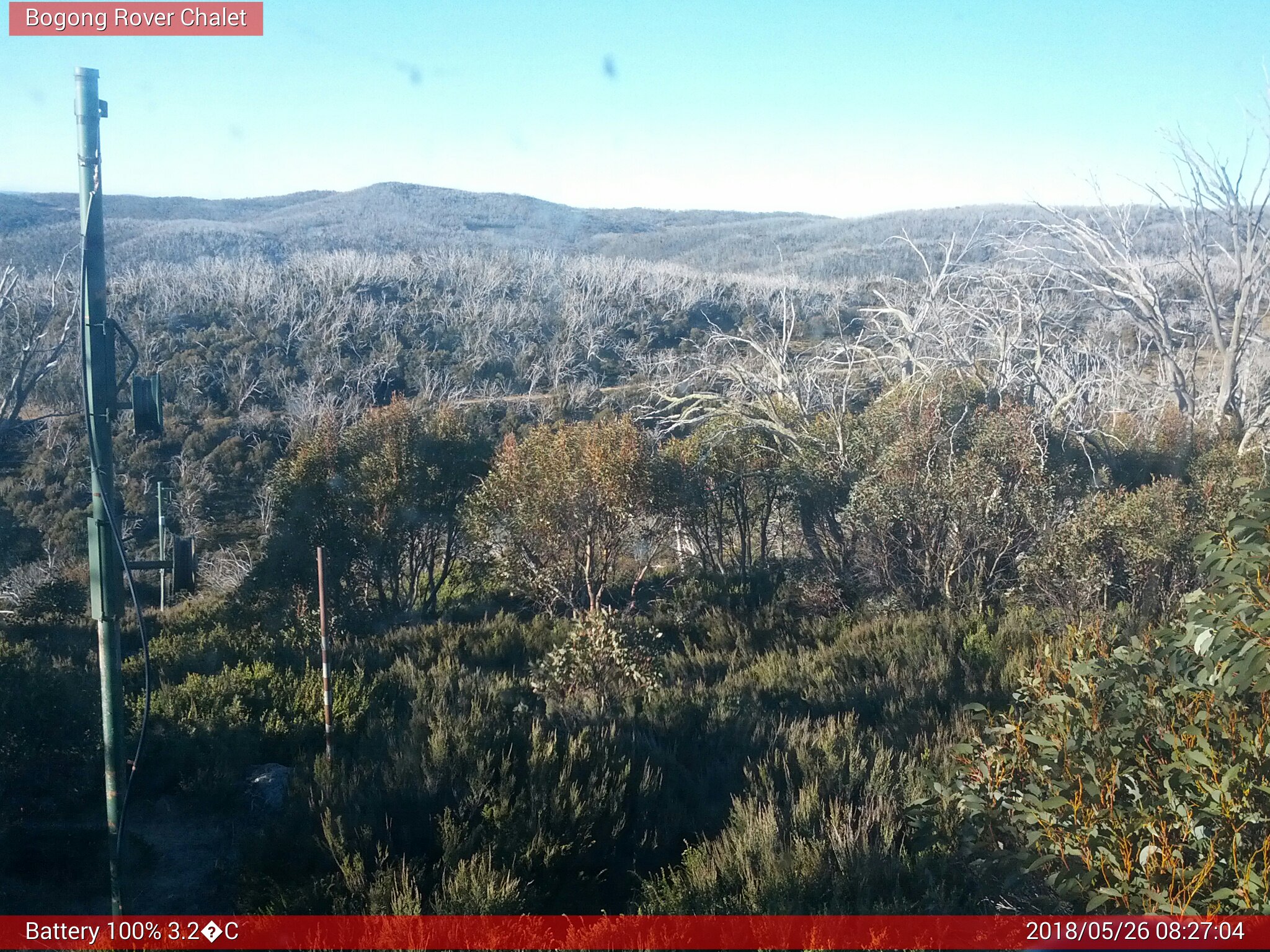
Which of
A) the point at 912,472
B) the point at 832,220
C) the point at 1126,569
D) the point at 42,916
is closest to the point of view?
the point at 42,916

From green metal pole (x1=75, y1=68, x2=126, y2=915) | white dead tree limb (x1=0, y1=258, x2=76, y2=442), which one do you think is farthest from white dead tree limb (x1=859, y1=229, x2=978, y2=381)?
white dead tree limb (x1=0, y1=258, x2=76, y2=442)

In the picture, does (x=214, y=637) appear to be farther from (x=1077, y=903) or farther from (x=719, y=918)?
(x=1077, y=903)

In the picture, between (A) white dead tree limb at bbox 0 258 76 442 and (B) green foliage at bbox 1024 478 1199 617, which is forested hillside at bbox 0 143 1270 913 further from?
(A) white dead tree limb at bbox 0 258 76 442

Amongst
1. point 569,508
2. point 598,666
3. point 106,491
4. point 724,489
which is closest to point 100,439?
point 106,491

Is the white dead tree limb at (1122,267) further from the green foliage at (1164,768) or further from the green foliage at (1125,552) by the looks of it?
the green foliage at (1164,768)

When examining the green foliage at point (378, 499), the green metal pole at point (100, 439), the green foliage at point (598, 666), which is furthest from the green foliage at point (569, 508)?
the green metal pole at point (100, 439)

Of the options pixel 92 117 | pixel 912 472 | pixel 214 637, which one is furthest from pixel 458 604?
pixel 92 117
